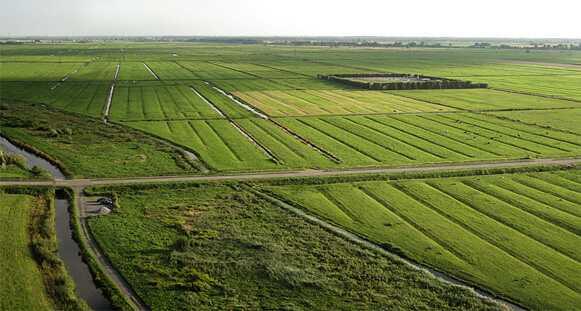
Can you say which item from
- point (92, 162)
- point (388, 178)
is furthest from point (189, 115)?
point (388, 178)

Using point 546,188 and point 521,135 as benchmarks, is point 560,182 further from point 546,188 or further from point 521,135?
point 521,135

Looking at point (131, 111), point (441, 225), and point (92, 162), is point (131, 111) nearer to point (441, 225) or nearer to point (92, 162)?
point (92, 162)

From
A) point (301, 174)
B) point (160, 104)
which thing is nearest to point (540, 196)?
point (301, 174)

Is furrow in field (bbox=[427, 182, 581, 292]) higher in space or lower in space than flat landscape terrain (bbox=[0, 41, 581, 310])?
lower

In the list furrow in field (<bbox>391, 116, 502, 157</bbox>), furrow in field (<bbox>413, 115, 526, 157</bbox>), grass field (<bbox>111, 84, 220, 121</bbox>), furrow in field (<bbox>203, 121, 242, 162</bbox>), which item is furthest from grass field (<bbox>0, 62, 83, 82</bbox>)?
furrow in field (<bbox>413, 115, 526, 157</bbox>)

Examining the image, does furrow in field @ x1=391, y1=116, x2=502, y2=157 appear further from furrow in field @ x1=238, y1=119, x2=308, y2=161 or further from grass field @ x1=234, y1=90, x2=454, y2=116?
furrow in field @ x1=238, y1=119, x2=308, y2=161

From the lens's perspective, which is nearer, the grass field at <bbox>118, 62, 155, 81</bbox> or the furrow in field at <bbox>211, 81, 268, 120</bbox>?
the furrow in field at <bbox>211, 81, 268, 120</bbox>

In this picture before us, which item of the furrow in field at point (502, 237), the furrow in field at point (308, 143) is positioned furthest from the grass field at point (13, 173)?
the furrow in field at point (502, 237)
